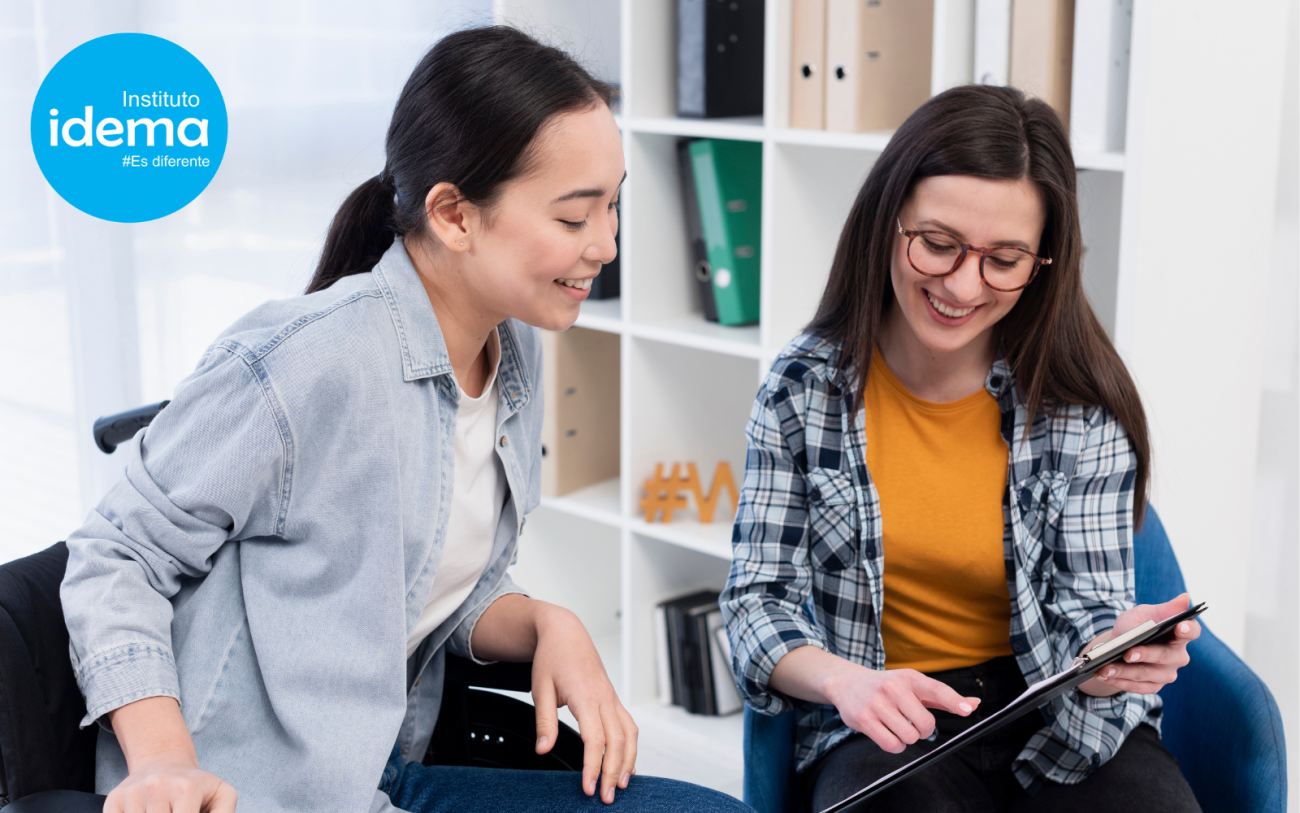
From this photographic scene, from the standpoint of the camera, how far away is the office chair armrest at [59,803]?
2.88ft

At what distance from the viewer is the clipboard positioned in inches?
38.5

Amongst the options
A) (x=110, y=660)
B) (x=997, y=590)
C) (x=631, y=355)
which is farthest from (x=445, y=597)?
(x=631, y=355)

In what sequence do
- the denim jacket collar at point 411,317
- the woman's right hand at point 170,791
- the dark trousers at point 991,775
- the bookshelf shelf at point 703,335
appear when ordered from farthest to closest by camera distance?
1. the bookshelf shelf at point 703,335
2. the dark trousers at point 991,775
3. the denim jacket collar at point 411,317
4. the woman's right hand at point 170,791

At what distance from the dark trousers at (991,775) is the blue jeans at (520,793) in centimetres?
18

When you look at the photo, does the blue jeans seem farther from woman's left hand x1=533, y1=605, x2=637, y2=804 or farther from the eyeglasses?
the eyeglasses

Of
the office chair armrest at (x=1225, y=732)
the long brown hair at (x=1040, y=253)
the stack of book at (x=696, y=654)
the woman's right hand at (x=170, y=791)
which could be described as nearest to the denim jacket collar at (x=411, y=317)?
the woman's right hand at (x=170, y=791)

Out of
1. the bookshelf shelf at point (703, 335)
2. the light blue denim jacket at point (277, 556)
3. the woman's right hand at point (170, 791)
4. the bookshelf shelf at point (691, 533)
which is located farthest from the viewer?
the bookshelf shelf at point (691, 533)

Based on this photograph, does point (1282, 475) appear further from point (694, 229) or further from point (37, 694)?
point (37, 694)

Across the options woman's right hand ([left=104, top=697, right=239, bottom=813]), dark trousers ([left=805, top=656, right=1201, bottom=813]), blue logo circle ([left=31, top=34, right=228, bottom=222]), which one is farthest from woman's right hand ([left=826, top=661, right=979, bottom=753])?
blue logo circle ([left=31, top=34, right=228, bottom=222])

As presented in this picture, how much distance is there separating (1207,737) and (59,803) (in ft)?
3.92

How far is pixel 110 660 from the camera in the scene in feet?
3.04

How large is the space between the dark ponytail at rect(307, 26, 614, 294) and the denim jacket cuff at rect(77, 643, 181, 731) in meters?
0.46

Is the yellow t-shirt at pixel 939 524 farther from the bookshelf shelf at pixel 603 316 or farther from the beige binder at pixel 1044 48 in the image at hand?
the bookshelf shelf at pixel 603 316

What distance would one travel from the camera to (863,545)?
52.4 inches
